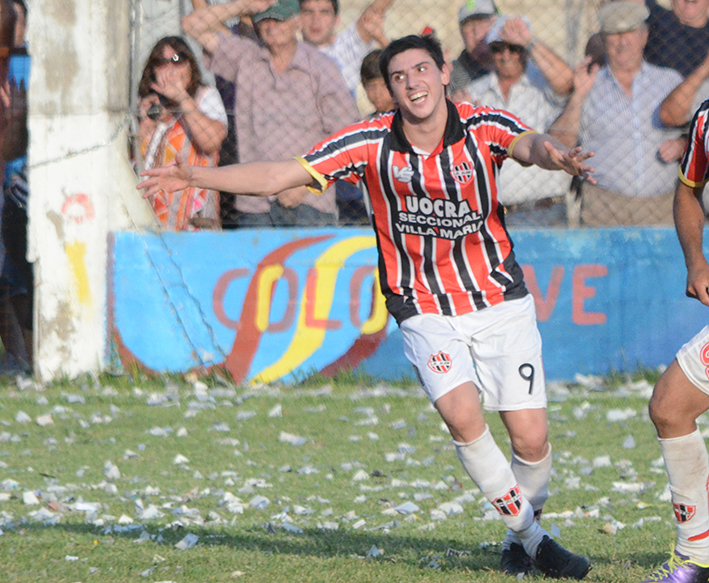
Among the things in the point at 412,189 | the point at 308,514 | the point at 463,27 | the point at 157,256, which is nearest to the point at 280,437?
the point at 308,514

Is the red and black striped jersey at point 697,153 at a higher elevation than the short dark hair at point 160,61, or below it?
below

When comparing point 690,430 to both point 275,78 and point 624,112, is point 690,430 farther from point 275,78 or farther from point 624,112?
point 275,78

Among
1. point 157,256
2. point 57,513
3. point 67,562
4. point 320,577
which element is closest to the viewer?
point 320,577

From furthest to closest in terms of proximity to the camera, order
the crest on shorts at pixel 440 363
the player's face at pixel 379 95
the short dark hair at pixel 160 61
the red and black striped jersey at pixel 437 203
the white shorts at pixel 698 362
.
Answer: the short dark hair at pixel 160 61
the player's face at pixel 379 95
the red and black striped jersey at pixel 437 203
the crest on shorts at pixel 440 363
the white shorts at pixel 698 362

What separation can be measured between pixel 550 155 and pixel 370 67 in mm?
5131

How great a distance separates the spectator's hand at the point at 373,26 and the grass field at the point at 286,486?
10.4ft

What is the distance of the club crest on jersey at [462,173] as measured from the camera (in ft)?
16.4

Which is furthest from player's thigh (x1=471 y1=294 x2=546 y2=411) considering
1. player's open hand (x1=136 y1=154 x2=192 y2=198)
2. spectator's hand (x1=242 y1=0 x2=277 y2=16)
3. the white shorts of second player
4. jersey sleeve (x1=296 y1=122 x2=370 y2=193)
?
spectator's hand (x1=242 y1=0 x2=277 y2=16)

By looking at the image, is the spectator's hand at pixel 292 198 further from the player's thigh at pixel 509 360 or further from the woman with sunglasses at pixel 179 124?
the player's thigh at pixel 509 360

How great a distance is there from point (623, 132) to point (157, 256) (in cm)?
445

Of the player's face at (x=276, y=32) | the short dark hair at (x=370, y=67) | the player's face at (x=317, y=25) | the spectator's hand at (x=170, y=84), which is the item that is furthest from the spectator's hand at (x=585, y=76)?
the spectator's hand at (x=170, y=84)

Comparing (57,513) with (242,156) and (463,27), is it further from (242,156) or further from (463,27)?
(463,27)

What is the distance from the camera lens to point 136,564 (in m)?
4.95

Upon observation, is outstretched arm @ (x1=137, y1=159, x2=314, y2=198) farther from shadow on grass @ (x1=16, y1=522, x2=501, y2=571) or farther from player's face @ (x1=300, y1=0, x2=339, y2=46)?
player's face @ (x1=300, y1=0, x2=339, y2=46)
